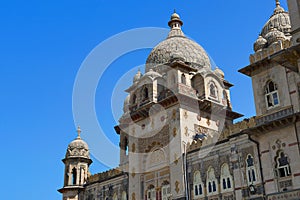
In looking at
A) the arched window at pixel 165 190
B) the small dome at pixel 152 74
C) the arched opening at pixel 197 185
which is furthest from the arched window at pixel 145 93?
the arched opening at pixel 197 185

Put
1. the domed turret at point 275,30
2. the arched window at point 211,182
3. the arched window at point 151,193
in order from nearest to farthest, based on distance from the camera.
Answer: the domed turret at point 275,30, the arched window at point 211,182, the arched window at point 151,193

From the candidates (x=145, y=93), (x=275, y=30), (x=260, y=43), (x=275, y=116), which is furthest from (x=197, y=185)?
(x=275, y=30)

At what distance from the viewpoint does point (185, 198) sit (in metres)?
26.1

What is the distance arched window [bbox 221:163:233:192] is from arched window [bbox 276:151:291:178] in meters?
3.80

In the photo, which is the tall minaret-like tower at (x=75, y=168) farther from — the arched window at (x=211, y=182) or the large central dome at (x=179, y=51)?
the arched window at (x=211, y=182)

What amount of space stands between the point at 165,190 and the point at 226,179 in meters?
5.20

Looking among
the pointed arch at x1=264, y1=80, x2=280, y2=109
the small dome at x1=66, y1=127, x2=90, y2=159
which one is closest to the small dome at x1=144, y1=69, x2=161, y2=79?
the small dome at x1=66, y1=127, x2=90, y2=159

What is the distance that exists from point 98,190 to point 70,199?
10.4 ft

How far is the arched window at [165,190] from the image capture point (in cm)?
2763

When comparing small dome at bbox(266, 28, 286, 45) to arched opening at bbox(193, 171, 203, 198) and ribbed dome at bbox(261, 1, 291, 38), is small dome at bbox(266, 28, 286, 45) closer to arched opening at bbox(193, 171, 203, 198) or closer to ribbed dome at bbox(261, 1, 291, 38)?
ribbed dome at bbox(261, 1, 291, 38)

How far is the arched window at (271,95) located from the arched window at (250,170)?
3369 mm

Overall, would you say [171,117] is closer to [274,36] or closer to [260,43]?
[260,43]

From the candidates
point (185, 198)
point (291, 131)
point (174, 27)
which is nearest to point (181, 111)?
point (185, 198)

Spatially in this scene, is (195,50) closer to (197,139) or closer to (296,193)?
(197,139)
